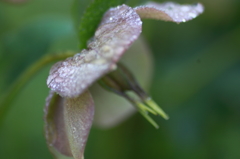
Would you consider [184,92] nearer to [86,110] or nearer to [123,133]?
[123,133]

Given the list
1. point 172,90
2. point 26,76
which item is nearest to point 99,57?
point 26,76

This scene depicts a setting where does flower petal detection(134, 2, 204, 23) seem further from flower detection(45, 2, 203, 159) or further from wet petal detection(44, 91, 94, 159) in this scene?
wet petal detection(44, 91, 94, 159)

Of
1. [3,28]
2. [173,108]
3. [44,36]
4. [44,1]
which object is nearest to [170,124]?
[173,108]

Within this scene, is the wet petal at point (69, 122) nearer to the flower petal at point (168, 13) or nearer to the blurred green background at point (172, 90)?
the flower petal at point (168, 13)

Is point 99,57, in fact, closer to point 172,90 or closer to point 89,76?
point 89,76

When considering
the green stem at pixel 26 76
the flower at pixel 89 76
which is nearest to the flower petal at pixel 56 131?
the flower at pixel 89 76

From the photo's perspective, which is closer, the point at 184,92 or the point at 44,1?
the point at 184,92

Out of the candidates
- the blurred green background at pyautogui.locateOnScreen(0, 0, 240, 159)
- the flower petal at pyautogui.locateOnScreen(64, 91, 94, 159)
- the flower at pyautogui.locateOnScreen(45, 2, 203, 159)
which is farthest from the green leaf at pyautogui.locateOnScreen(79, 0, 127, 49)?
the blurred green background at pyautogui.locateOnScreen(0, 0, 240, 159)
